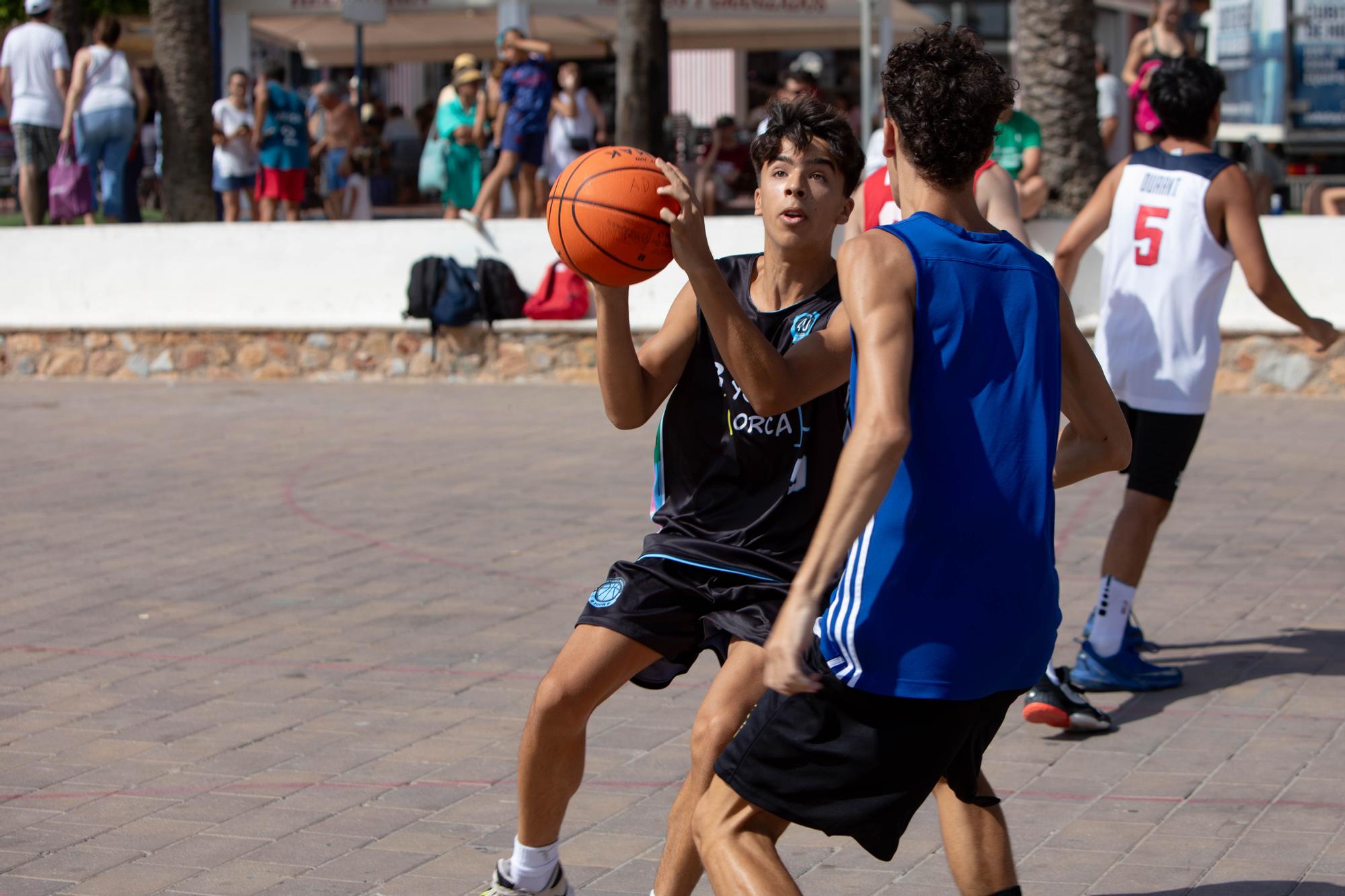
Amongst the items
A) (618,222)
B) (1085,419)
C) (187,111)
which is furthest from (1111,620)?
(187,111)

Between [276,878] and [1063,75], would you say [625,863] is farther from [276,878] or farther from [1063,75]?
[1063,75]

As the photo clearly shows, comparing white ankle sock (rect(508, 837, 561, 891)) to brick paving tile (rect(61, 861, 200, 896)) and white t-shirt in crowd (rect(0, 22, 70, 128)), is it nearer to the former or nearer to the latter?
brick paving tile (rect(61, 861, 200, 896))

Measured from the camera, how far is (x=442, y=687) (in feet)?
18.2

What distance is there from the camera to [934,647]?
2.73 m

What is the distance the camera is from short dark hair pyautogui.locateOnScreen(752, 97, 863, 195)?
11.5 feet

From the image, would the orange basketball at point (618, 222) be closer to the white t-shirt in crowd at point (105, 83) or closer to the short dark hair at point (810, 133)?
the short dark hair at point (810, 133)

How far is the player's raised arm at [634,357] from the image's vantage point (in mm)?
3471

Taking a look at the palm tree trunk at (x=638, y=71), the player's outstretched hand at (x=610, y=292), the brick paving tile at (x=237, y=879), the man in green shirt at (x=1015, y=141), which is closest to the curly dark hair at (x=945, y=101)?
the player's outstretched hand at (x=610, y=292)

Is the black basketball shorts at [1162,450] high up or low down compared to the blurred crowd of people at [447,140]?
down

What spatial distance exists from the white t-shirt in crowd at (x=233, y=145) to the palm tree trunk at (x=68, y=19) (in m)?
2.25

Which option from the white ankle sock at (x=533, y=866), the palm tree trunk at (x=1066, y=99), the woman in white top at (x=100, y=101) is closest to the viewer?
the white ankle sock at (x=533, y=866)

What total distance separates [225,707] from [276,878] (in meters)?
1.46

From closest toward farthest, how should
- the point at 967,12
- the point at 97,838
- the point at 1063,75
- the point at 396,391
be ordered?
the point at 97,838 → the point at 396,391 → the point at 1063,75 → the point at 967,12

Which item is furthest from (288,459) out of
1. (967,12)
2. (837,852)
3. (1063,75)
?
A: (967,12)
